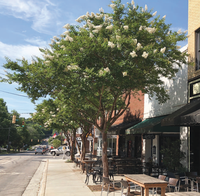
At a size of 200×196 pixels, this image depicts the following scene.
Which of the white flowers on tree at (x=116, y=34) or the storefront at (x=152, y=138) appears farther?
the storefront at (x=152, y=138)

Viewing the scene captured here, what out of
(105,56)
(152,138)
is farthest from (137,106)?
(105,56)

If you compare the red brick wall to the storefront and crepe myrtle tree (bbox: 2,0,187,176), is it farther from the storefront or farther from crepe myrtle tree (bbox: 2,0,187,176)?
crepe myrtle tree (bbox: 2,0,187,176)

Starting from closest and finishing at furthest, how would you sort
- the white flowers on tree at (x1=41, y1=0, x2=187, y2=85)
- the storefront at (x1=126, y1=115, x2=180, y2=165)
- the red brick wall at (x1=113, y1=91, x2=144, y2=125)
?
the white flowers on tree at (x1=41, y1=0, x2=187, y2=85), the storefront at (x1=126, y1=115, x2=180, y2=165), the red brick wall at (x1=113, y1=91, x2=144, y2=125)

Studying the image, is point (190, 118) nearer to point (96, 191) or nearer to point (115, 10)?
point (96, 191)

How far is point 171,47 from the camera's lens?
11031 mm

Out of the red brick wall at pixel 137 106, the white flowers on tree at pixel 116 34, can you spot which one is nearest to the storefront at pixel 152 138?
the red brick wall at pixel 137 106

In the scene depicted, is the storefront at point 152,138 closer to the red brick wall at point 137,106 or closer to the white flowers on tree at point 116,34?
the red brick wall at point 137,106

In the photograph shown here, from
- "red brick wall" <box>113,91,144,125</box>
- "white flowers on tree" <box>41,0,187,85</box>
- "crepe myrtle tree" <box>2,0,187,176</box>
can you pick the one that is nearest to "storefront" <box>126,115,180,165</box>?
"red brick wall" <box>113,91,144,125</box>

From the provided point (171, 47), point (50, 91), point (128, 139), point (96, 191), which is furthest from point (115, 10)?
point (128, 139)

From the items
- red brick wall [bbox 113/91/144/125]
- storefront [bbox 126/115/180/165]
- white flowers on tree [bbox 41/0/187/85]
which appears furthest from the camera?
red brick wall [bbox 113/91/144/125]

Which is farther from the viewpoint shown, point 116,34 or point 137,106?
point 137,106

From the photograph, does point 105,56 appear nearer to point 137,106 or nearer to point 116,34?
point 116,34

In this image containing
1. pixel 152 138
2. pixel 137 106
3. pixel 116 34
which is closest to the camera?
pixel 116 34

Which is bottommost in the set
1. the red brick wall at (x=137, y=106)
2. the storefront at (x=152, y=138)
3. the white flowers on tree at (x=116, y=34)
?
the storefront at (x=152, y=138)
